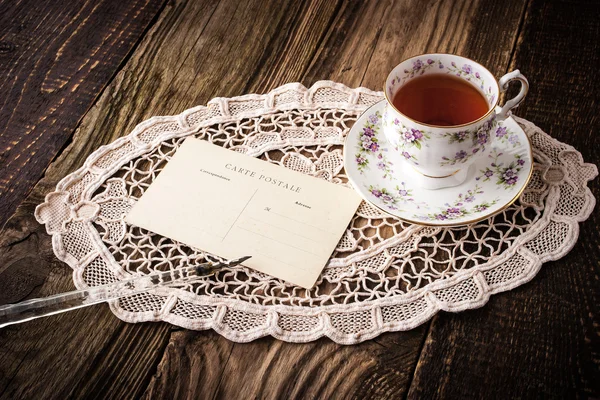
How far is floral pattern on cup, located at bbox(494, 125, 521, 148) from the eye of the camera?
3.09 feet

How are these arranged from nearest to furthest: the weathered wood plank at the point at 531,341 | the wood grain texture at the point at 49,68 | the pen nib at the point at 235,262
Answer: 1. the weathered wood plank at the point at 531,341
2. the pen nib at the point at 235,262
3. the wood grain texture at the point at 49,68

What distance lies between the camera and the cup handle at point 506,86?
2.67 ft

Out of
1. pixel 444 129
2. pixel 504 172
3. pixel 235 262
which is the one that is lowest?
pixel 235 262

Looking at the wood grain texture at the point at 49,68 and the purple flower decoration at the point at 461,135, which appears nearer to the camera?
the purple flower decoration at the point at 461,135

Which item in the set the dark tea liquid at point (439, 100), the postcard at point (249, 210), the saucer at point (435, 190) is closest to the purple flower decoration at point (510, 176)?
the saucer at point (435, 190)

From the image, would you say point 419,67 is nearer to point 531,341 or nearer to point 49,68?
point 531,341

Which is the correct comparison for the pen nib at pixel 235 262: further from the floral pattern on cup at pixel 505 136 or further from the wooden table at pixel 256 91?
the floral pattern on cup at pixel 505 136

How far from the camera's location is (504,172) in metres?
0.91

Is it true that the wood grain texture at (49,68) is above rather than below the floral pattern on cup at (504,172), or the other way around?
below

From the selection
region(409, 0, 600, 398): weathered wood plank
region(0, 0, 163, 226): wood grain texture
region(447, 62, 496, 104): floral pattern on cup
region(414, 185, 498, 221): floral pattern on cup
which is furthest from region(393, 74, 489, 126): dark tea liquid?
region(0, 0, 163, 226): wood grain texture

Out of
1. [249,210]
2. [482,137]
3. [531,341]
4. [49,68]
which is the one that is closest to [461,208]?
[482,137]

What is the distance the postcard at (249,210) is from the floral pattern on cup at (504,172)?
22cm

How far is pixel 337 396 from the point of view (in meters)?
0.76

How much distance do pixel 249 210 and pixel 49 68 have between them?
565 mm
